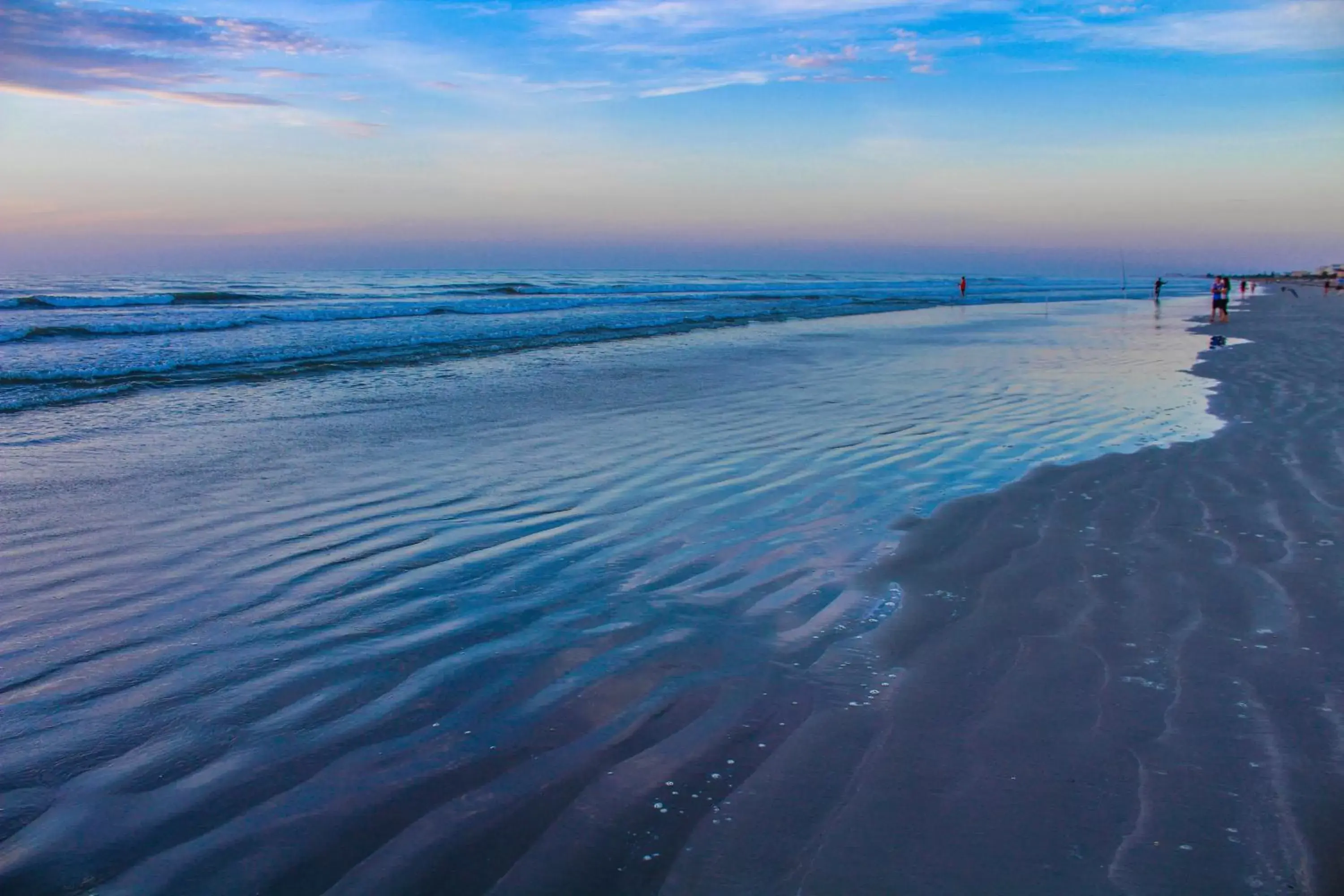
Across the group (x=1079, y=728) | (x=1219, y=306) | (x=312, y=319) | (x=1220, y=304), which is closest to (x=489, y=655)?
(x=1079, y=728)

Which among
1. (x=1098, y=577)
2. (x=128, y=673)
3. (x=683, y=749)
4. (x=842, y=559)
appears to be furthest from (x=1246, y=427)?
(x=128, y=673)

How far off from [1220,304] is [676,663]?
3007 centimetres

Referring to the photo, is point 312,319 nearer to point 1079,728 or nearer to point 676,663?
point 676,663

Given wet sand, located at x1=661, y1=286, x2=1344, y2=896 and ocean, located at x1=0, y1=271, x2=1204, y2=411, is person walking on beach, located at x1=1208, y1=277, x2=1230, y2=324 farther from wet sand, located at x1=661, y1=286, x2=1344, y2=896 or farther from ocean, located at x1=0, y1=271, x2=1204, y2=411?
wet sand, located at x1=661, y1=286, x2=1344, y2=896

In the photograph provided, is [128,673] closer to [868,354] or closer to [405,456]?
[405,456]

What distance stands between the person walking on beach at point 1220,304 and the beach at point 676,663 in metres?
22.3

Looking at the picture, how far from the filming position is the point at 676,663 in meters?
3.80

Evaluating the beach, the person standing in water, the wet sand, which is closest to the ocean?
the beach

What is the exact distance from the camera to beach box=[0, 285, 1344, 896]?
255 centimetres

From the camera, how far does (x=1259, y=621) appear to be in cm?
417

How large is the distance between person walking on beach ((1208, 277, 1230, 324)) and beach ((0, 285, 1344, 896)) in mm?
22348

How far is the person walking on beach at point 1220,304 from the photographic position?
2789 centimetres

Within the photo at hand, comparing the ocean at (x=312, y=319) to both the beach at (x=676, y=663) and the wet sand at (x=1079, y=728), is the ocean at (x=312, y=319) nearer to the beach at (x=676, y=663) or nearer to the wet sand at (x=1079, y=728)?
the beach at (x=676, y=663)

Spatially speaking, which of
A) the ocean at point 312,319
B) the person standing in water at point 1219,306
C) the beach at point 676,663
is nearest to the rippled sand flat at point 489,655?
the beach at point 676,663
